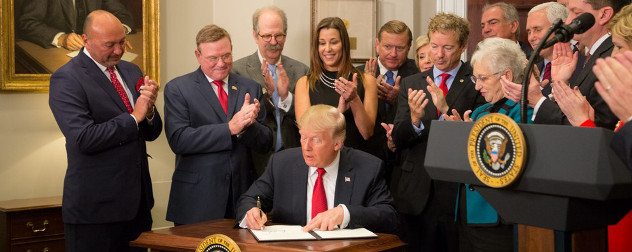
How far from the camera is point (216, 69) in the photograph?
4199mm

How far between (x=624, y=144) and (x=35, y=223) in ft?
14.1

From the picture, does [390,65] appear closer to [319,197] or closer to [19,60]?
[319,197]

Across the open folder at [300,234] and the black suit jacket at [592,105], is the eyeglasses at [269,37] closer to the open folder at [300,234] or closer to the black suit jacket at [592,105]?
the open folder at [300,234]

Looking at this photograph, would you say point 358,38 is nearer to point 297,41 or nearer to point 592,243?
point 297,41

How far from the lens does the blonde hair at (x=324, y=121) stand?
3406mm

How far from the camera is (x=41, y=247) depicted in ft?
16.5

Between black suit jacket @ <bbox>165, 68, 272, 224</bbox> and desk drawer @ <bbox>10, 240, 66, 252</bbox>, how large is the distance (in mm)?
1398

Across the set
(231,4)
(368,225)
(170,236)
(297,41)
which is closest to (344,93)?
(368,225)

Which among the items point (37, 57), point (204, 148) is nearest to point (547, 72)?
point (204, 148)

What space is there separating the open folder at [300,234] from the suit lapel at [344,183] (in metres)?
0.28

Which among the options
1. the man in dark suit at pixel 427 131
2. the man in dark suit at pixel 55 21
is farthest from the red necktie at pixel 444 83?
the man in dark suit at pixel 55 21

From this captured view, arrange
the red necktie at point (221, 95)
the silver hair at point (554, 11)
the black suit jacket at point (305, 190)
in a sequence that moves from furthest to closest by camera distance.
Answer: the silver hair at point (554, 11) < the red necktie at point (221, 95) < the black suit jacket at point (305, 190)

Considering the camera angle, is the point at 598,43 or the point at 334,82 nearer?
the point at 598,43

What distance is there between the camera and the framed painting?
634 cm
